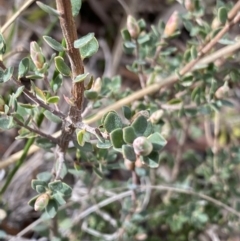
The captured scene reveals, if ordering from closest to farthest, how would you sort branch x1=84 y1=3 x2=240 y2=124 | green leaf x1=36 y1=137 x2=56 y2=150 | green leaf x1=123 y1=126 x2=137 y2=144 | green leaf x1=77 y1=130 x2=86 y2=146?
green leaf x1=123 y1=126 x2=137 y2=144 < green leaf x1=77 y1=130 x2=86 y2=146 < green leaf x1=36 y1=137 x2=56 y2=150 < branch x1=84 y1=3 x2=240 y2=124

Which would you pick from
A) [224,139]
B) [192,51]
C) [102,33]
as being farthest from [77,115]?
[102,33]

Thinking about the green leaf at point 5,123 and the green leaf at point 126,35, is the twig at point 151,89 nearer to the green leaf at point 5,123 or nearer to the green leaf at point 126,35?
the green leaf at point 126,35

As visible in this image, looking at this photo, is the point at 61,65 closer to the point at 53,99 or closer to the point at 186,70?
the point at 53,99

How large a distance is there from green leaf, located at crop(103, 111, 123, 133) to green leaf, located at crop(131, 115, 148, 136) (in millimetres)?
28

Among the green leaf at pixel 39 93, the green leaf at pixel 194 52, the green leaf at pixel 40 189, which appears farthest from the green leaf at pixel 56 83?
the green leaf at pixel 194 52

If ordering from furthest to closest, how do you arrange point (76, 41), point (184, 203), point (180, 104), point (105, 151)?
point (184, 203)
point (180, 104)
point (105, 151)
point (76, 41)

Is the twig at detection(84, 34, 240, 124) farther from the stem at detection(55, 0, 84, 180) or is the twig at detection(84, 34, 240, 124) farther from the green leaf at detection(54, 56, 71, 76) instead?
the green leaf at detection(54, 56, 71, 76)

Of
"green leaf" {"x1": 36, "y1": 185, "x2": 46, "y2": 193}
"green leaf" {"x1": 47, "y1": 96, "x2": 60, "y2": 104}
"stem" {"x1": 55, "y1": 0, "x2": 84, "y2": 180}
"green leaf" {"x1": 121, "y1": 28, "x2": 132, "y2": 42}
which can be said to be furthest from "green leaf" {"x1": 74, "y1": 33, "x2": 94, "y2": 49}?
"green leaf" {"x1": 121, "y1": 28, "x2": 132, "y2": 42}

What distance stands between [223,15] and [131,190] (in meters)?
0.35

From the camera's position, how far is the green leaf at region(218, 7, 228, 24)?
0.76 m

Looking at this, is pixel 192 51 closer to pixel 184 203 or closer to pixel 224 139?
pixel 184 203

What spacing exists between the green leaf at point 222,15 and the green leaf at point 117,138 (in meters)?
0.35

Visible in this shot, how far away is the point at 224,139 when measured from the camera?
57.9 inches

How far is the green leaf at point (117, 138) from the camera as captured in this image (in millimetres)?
496
